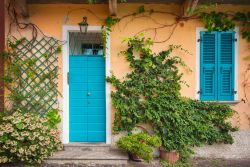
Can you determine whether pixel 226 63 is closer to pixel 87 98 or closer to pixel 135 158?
pixel 135 158

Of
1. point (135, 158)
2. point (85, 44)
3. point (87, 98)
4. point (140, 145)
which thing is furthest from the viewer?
point (85, 44)

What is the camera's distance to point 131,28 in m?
6.89

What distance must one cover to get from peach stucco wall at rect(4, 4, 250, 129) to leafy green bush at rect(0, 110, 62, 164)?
1.15m

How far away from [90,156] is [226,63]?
3.60m

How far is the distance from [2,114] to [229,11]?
5.40m

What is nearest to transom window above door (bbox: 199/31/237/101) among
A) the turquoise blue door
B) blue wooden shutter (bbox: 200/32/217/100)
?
blue wooden shutter (bbox: 200/32/217/100)

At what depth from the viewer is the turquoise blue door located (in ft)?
23.0

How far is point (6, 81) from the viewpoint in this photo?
22.0ft

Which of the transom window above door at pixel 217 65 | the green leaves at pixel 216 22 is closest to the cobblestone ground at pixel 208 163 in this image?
the transom window above door at pixel 217 65

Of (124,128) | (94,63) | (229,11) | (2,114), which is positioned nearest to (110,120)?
(124,128)

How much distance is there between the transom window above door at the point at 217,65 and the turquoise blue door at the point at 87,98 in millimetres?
2268

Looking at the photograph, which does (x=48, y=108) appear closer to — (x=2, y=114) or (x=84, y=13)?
(x=2, y=114)

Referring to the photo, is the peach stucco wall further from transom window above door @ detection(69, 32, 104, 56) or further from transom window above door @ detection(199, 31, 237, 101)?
transom window above door @ detection(69, 32, 104, 56)

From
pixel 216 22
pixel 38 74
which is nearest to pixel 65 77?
pixel 38 74
